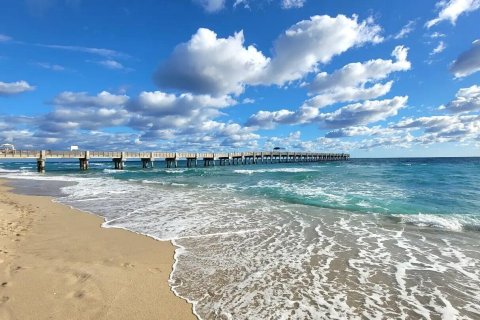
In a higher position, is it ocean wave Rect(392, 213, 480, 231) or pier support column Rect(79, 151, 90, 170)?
pier support column Rect(79, 151, 90, 170)

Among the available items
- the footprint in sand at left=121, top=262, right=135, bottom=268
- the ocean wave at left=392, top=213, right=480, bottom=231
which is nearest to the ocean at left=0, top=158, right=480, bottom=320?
the ocean wave at left=392, top=213, right=480, bottom=231

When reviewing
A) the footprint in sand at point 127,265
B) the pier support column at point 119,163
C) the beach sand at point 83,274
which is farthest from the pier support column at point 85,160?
the footprint in sand at point 127,265

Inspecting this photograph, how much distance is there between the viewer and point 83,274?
198 inches

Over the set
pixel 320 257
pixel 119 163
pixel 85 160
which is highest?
pixel 85 160

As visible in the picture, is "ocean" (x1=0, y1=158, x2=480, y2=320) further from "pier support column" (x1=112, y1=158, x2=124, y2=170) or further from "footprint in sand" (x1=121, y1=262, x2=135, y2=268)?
"pier support column" (x1=112, y1=158, x2=124, y2=170)

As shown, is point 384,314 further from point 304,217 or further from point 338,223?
point 304,217

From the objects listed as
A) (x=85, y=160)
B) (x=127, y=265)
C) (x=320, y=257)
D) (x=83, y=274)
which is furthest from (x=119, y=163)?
(x=320, y=257)

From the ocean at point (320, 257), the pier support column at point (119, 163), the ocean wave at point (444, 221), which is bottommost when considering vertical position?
the ocean at point (320, 257)

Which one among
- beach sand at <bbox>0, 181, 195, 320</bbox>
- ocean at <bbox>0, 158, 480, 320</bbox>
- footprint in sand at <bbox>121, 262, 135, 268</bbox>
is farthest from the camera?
footprint in sand at <bbox>121, 262, 135, 268</bbox>

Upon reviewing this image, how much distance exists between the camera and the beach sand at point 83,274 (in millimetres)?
3852

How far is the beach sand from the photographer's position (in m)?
3.85

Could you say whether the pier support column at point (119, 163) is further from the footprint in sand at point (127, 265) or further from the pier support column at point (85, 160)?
the footprint in sand at point (127, 265)

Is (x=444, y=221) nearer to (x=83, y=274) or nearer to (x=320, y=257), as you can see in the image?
(x=320, y=257)

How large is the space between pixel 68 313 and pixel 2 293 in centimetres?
122
